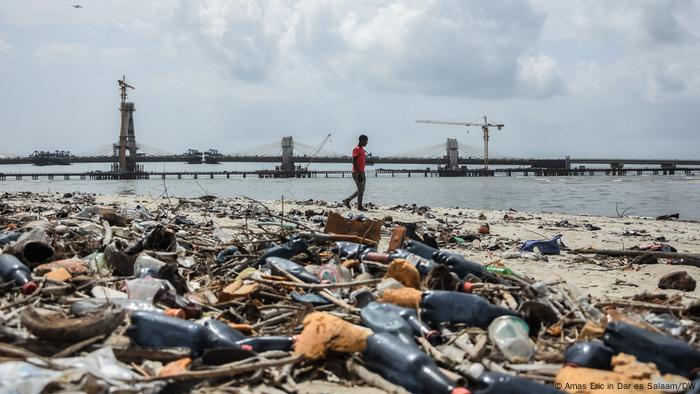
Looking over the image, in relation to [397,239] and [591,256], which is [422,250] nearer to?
[397,239]

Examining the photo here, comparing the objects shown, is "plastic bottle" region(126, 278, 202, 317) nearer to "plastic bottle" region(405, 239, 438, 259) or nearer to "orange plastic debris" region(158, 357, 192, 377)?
"orange plastic debris" region(158, 357, 192, 377)

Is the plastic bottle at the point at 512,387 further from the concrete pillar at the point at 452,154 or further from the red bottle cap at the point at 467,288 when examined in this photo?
the concrete pillar at the point at 452,154

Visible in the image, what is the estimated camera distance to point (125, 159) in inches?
3295

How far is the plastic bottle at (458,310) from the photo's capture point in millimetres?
2623

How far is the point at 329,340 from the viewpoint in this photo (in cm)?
227

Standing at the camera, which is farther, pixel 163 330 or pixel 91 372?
pixel 163 330

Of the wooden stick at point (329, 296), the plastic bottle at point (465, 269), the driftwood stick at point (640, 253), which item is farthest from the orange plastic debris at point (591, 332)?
the driftwood stick at point (640, 253)

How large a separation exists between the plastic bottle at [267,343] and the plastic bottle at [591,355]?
3.80ft

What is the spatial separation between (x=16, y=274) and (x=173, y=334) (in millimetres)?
1423

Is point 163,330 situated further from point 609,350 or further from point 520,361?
point 609,350

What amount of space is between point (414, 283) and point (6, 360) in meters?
2.01

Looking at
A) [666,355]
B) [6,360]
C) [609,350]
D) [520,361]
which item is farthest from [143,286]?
[666,355]

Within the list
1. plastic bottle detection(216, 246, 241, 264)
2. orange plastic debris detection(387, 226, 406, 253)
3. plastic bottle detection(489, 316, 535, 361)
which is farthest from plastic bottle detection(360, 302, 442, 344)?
plastic bottle detection(216, 246, 241, 264)

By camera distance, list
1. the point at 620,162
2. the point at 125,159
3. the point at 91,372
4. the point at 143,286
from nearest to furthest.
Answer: the point at 91,372 < the point at 143,286 < the point at 125,159 < the point at 620,162
